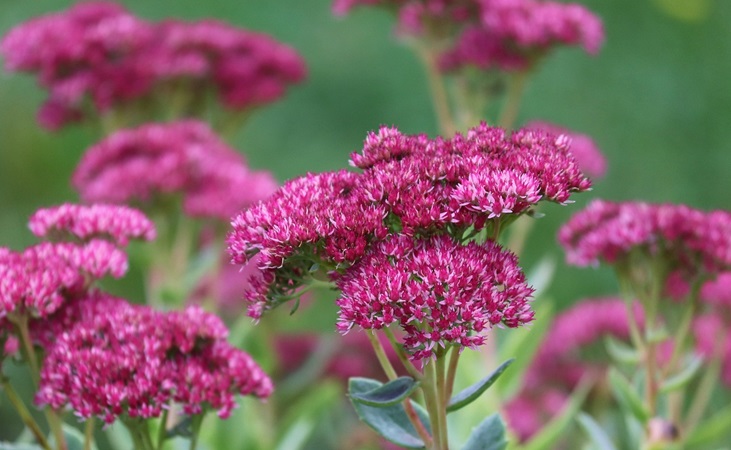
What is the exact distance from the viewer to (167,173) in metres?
1.94

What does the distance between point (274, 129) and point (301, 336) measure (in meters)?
1.85

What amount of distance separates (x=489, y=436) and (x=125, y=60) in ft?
4.61

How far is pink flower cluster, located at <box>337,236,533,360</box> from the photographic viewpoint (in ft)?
3.15

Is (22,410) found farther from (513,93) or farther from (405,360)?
(513,93)

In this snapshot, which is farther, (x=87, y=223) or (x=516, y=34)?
(x=516, y=34)

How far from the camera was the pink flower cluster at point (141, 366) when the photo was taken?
3.68 feet

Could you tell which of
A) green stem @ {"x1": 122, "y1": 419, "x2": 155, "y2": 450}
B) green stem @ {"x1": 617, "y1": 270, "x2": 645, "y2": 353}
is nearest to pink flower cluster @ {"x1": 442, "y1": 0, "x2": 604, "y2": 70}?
green stem @ {"x1": 617, "y1": 270, "x2": 645, "y2": 353}

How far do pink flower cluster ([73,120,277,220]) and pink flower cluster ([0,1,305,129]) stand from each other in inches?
6.1

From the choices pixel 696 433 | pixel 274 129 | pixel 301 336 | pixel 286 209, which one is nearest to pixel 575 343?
pixel 696 433

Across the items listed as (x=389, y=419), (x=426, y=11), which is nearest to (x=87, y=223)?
(x=389, y=419)

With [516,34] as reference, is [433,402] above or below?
below

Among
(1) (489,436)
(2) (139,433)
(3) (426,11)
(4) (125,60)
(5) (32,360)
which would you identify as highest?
(4) (125,60)

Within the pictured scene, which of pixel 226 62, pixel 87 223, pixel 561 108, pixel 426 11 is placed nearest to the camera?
pixel 87 223

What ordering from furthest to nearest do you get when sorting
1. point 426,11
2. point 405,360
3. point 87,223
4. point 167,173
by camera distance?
point 426,11 < point 167,173 < point 87,223 < point 405,360
